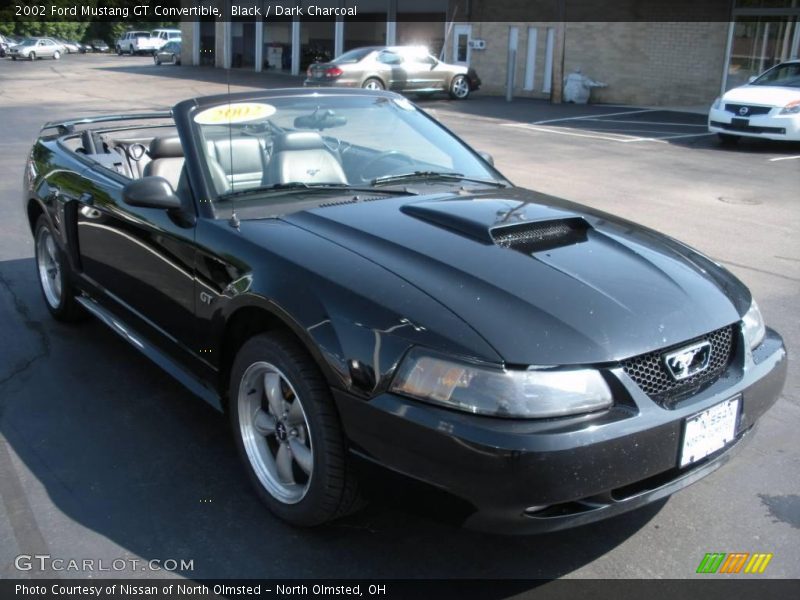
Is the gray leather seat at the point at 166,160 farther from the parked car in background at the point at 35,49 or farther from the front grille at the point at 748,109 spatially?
the parked car in background at the point at 35,49

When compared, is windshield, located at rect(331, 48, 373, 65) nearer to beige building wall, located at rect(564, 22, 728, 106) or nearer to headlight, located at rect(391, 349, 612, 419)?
beige building wall, located at rect(564, 22, 728, 106)

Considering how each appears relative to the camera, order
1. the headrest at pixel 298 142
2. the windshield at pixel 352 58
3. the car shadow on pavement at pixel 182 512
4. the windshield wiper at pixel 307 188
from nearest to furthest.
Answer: the car shadow on pavement at pixel 182 512
the windshield wiper at pixel 307 188
the headrest at pixel 298 142
the windshield at pixel 352 58

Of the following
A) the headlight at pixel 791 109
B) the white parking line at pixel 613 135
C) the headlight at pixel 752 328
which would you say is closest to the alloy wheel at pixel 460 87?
the white parking line at pixel 613 135

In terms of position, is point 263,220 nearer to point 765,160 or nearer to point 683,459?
point 683,459

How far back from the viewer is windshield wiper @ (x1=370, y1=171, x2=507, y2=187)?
4.00 meters

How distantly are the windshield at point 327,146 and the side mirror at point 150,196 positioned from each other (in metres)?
0.20

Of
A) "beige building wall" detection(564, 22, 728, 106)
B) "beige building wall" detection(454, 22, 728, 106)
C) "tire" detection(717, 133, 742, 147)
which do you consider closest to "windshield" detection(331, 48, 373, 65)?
"beige building wall" detection(454, 22, 728, 106)

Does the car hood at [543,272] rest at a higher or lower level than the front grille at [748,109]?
lower

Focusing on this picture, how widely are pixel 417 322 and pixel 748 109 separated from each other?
1392 cm

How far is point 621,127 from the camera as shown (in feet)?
60.7

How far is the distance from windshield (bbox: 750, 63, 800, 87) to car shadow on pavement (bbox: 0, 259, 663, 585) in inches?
563

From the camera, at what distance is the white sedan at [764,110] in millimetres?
14234

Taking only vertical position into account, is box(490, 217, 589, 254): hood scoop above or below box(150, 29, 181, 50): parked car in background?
below

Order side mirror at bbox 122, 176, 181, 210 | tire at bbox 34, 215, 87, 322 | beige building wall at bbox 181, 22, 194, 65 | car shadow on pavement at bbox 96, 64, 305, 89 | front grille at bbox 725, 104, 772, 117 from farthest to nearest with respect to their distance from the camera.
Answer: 1. beige building wall at bbox 181, 22, 194, 65
2. car shadow on pavement at bbox 96, 64, 305, 89
3. front grille at bbox 725, 104, 772, 117
4. tire at bbox 34, 215, 87, 322
5. side mirror at bbox 122, 176, 181, 210
